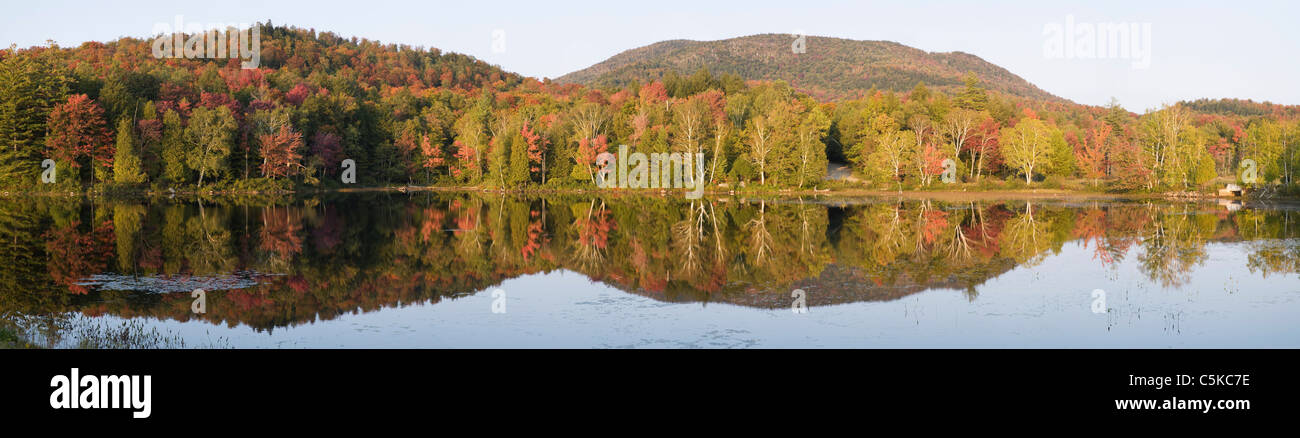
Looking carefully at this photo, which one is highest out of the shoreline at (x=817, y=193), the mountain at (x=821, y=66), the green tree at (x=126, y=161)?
the mountain at (x=821, y=66)

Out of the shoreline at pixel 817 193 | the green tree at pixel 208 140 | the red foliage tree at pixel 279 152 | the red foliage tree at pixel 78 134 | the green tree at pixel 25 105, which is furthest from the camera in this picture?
the red foliage tree at pixel 279 152

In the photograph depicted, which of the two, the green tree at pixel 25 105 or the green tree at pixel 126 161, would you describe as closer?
the green tree at pixel 25 105

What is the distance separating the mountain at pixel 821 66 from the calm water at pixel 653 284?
12231 centimetres

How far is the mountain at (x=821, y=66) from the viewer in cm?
15538

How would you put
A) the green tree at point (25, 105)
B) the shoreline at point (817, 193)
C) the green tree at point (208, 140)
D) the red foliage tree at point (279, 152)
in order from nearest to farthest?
the shoreline at point (817, 193)
the green tree at point (25, 105)
the green tree at point (208, 140)
the red foliage tree at point (279, 152)

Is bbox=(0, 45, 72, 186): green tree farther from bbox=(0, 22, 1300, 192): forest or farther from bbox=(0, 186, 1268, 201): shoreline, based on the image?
bbox=(0, 186, 1268, 201): shoreline

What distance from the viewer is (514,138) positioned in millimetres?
67062

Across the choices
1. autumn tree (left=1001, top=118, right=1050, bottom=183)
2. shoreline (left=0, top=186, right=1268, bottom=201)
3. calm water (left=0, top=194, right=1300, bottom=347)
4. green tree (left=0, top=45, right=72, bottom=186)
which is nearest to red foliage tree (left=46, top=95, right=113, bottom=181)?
green tree (left=0, top=45, right=72, bottom=186)

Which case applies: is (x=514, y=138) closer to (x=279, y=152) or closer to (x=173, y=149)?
(x=279, y=152)

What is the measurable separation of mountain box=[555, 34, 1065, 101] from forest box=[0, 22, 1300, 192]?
69714 millimetres

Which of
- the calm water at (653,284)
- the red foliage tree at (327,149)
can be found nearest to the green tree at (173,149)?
the red foliage tree at (327,149)

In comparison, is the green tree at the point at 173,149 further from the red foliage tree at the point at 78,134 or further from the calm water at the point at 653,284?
the calm water at the point at 653,284

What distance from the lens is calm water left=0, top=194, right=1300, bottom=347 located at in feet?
36.6
